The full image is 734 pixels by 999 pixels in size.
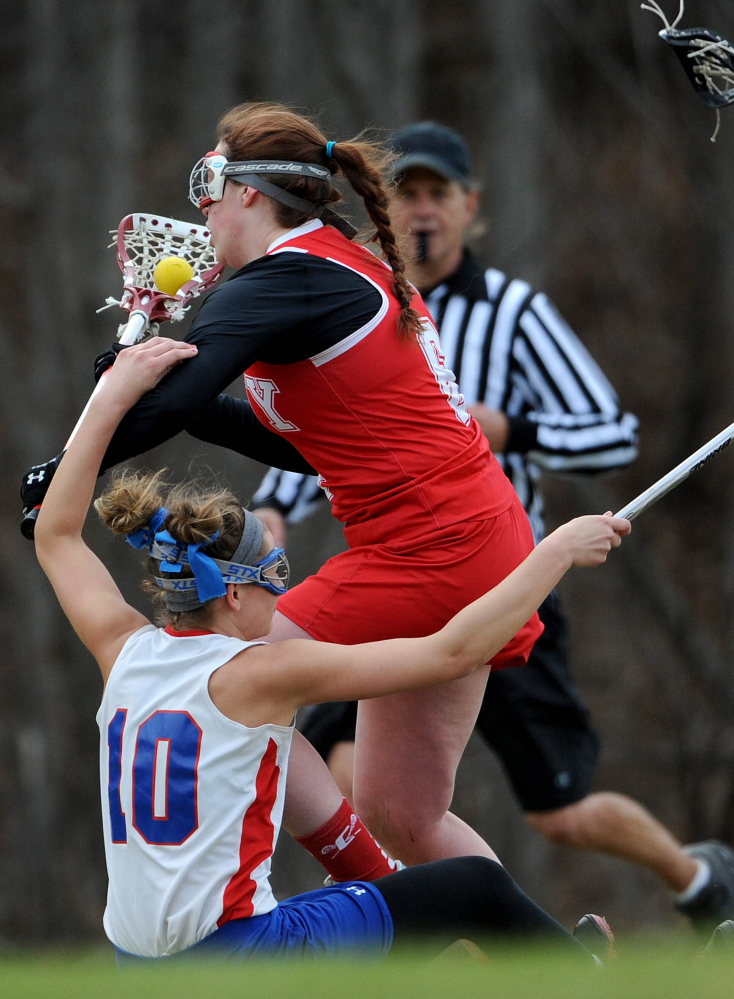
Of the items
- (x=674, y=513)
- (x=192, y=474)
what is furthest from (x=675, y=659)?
(x=192, y=474)

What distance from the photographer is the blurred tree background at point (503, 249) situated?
10.8 meters

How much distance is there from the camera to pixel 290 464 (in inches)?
137

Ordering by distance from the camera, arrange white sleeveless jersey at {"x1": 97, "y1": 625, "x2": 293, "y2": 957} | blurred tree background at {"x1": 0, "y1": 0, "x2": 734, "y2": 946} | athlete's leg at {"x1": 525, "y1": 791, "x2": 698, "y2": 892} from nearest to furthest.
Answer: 1. white sleeveless jersey at {"x1": 97, "y1": 625, "x2": 293, "y2": 957}
2. athlete's leg at {"x1": 525, "y1": 791, "x2": 698, "y2": 892}
3. blurred tree background at {"x1": 0, "y1": 0, "x2": 734, "y2": 946}

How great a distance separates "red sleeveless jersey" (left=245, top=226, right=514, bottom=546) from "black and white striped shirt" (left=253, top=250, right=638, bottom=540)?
1395 mm

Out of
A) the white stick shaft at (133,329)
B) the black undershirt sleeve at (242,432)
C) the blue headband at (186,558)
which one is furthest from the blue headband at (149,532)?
the black undershirt sleeve at (242,432)

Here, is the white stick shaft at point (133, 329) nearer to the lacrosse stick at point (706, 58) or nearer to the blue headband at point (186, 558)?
the blue headband at point (186, 558)

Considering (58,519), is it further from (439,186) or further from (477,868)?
(439,186)

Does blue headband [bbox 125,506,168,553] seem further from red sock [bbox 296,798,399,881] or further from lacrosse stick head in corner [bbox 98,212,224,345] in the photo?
red sock [bbox 296,798,399,881]

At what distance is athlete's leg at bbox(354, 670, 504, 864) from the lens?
10.8 feet

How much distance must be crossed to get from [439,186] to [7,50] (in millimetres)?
7293

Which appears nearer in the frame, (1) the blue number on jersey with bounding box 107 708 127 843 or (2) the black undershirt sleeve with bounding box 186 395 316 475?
(1) the blue number on jersey with bounding box 107 708 127 843

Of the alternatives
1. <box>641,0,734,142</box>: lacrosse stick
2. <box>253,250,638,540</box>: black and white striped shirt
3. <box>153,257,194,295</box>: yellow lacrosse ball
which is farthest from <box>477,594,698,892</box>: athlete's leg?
<box>153,257,194,295</box>: yellow lacrosse ball

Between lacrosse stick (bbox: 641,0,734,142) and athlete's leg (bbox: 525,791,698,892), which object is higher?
lacrosse stick (bbox: 641,0,734,142)

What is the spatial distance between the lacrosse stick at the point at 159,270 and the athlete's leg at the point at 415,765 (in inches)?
33.9
